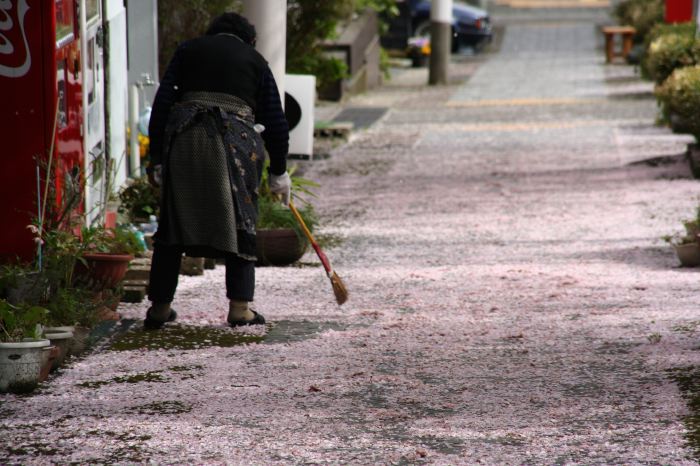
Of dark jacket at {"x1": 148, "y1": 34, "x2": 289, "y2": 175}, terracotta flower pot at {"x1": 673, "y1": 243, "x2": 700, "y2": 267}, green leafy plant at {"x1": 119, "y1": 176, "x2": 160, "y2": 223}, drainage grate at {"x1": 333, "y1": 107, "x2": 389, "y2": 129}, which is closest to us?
dark jacket at {"x1": 148, "y1": 34, "x2": 289, "y2": 175}

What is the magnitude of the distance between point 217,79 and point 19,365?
2.03 m

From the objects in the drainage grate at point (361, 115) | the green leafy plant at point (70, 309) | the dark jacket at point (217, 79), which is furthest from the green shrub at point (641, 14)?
the green leafy plant at point (70, 309)

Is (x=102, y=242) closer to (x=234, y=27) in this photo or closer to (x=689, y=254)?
(x=234, y=27)

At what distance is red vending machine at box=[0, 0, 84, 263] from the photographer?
7.21 metres

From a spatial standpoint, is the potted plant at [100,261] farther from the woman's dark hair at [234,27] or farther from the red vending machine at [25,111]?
the woman's dark hair at [234,27]

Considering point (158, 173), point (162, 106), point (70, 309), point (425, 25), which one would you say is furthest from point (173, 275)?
point (425, 25)

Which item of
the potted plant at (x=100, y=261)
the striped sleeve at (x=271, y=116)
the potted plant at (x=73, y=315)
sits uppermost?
the striped sleeve at (x=271, y=116)

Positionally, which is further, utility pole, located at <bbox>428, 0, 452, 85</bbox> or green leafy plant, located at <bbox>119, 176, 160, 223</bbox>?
utility pole, located at <bbox>428, 0, 452, 85</bbox>

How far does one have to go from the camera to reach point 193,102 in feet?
23.9

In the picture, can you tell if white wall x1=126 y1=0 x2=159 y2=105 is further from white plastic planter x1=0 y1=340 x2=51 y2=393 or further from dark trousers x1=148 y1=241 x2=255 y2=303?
white plastic planter x1=0 y1=340 x2=51 y2=393

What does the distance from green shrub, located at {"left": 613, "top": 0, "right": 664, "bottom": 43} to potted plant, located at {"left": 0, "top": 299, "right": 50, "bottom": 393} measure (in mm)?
21604

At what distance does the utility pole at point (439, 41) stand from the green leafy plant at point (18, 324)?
73.1 ft

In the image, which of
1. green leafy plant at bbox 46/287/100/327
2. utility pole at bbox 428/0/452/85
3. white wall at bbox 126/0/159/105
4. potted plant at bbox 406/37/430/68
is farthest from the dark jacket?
potted plant at bbox 406/37/430/68

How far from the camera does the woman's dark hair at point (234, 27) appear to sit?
7.51 m
